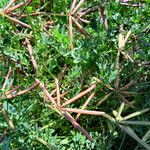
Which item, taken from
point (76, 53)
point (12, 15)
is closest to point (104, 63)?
point (76, 53)

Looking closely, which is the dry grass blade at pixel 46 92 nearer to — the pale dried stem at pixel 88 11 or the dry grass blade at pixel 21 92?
the dry grass blade at pixel 21 92

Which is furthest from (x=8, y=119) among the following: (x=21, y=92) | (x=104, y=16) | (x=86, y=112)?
(x=104, y=16)

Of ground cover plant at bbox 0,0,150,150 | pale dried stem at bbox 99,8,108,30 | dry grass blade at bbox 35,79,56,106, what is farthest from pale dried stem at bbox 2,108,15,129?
pale dried stem at bbox 99,8,108,30

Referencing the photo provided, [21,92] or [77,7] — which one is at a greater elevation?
[77,7]

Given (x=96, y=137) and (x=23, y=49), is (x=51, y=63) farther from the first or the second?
(x=96, y=137)

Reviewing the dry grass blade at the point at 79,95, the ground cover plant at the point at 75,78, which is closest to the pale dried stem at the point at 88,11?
the ground cover plant at the point at 75,78

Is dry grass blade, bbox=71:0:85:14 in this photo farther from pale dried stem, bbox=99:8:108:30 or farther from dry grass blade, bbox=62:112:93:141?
dry grass blade, bbox=62:112:93:141

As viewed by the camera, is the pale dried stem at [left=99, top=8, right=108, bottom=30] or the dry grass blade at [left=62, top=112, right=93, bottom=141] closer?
the dry grass blade at [left=62, top=112, right=93, bottom=141]

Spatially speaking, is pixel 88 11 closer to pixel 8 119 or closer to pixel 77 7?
pixel 77 7

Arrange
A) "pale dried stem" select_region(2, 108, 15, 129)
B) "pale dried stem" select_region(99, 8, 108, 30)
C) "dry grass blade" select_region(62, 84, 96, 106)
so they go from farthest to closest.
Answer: "pale dried stem" select_region(99, 8, 108, 30), "dry grass blade" select_region(62, 84, 96, 106), "pale dried stem" select_region(2, 108, 15, 129)
